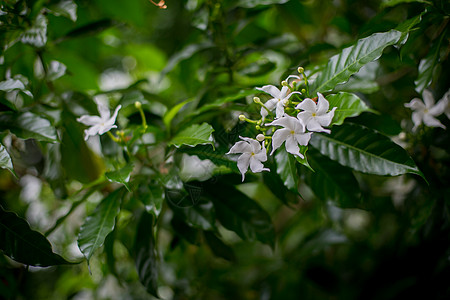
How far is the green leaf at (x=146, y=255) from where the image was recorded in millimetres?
933

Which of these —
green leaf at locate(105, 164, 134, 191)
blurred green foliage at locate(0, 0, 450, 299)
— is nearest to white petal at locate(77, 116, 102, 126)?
blurred green foliage at locate(0, 0, 450, 299)

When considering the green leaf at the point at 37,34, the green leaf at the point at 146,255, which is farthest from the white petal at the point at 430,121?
the green leaf at the point at 37,34

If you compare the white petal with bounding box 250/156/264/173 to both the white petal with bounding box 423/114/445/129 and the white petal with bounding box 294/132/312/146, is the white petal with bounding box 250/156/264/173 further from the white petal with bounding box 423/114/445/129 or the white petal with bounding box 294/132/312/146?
the white petal with bounding box 423/114/445/129

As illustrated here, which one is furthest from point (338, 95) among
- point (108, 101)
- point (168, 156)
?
point (108, 101)

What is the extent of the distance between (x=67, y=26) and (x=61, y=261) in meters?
0.87

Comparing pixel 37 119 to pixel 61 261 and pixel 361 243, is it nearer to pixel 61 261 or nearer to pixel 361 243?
pixel 61 261

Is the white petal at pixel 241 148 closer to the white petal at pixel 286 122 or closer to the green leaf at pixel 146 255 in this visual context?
the white petal at pixel 286 122

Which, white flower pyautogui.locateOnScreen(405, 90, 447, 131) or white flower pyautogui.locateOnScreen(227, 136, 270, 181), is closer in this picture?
white flower pyautogui.locateOnScreen(227, 136, 270, 181)

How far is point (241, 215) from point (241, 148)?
33 cm

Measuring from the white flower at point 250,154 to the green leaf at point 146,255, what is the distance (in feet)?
1.34

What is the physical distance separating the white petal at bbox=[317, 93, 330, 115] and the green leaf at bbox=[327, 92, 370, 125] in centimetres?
3

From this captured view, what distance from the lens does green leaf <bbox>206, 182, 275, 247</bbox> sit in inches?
38.4

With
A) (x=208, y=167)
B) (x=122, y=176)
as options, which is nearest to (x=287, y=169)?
(x=208, y=167)

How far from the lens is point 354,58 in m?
0.73
